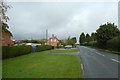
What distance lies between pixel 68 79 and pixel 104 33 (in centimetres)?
5356

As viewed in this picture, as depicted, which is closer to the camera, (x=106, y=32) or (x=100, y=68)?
(x=100, y=68)

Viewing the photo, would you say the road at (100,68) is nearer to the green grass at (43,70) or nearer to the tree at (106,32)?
the green grass at (43,70)

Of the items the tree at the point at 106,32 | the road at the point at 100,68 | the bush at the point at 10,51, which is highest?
the tree at the point at 106,32

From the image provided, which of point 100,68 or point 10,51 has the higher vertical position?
point 10,51

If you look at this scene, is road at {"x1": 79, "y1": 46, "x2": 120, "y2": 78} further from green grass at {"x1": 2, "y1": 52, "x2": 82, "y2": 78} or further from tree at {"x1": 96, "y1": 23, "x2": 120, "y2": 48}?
tree at {"x1": 96, "y1": 23, "x2": 120, "y2": 48}

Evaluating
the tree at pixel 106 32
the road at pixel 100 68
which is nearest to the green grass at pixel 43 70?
the road at pixel 100 68

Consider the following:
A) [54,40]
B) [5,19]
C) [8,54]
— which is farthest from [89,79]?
[54,40]

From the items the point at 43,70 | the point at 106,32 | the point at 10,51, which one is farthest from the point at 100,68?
the point at 106,32

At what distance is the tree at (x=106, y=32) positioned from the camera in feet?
199

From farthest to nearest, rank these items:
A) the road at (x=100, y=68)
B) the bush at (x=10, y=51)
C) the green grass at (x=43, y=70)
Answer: the bush at (x=10, y=51), the road at (x=100, y=68), the green grass at (x=43, y=70)

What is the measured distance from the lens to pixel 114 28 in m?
61.8

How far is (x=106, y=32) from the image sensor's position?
2424 inches

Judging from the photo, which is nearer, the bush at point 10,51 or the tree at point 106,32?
the bush at point 10,51

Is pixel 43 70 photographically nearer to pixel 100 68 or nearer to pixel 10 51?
pixel 100 68
